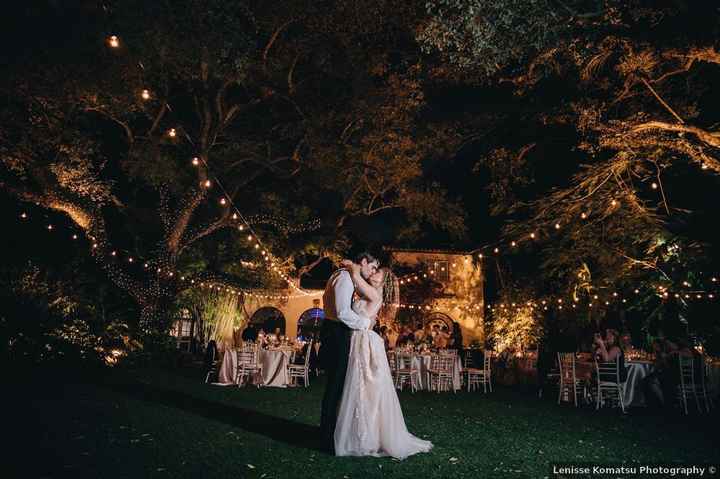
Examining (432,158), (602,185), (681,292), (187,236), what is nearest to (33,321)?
(187,236)

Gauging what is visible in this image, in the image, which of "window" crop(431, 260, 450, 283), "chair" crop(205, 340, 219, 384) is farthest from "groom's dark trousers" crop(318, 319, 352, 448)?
"window" crop(431, 260, 450, 283)

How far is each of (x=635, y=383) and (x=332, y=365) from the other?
696cm

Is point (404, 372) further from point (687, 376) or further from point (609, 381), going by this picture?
point (687, 376)

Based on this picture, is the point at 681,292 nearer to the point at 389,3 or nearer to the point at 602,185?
the point at 602,185

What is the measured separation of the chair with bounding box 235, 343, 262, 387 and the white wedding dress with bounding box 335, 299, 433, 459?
6.54 meters

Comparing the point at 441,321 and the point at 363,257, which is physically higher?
the point at 441,321

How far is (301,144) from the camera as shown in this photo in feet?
45.5

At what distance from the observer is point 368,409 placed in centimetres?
455

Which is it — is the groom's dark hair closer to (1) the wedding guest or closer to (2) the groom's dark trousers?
(2) the groom's dark trousers

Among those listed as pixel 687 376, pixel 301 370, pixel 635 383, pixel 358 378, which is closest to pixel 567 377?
pixel 635 383

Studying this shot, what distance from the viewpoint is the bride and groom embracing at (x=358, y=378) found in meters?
4.54

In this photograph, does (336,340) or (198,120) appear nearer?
(336,340)

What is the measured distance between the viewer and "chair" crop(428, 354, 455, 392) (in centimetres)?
1120

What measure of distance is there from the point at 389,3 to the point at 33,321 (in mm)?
10172
